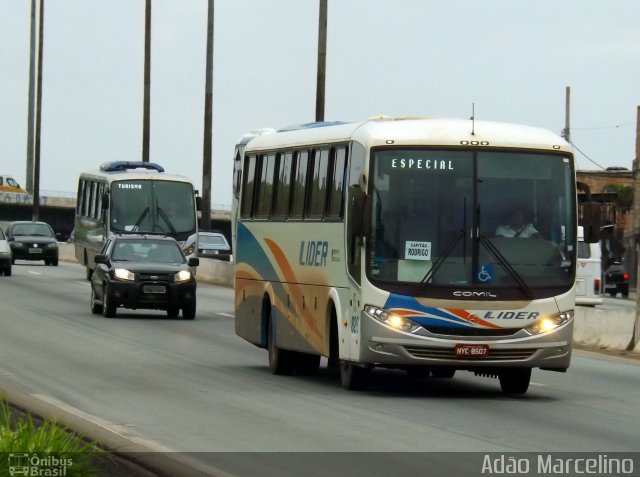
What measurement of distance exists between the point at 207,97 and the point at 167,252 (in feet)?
81.5

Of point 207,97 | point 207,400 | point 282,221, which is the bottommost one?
point 207,400

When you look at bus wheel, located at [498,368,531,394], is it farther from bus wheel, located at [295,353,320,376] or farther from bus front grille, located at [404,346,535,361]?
bus wheel, located at [295,353,320,376]

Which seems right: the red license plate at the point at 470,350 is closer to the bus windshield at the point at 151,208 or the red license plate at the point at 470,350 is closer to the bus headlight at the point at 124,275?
the bus headlight at the point at 124,275

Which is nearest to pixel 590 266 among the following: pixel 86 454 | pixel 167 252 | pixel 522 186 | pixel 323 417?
pixel 167 252

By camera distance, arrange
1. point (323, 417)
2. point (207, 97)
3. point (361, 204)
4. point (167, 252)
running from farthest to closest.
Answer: point (207, 97) < point (167, 252) < point (361, 204) < point (323, 417)

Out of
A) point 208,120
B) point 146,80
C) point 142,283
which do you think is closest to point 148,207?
point 208,120

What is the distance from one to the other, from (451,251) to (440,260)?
15 centimetres

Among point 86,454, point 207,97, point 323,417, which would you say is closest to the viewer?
point 86,454

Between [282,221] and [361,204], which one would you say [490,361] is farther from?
[282,221]

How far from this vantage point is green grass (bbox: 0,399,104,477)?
991 centimetres

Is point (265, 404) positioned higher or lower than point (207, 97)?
lower

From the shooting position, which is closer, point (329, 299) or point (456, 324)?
point (456, 324)

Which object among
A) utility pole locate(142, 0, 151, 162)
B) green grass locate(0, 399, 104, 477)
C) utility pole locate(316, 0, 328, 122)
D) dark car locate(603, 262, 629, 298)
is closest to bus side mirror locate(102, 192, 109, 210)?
utility pole locate(316, 0, 328, 122)

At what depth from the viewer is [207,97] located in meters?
59.2
